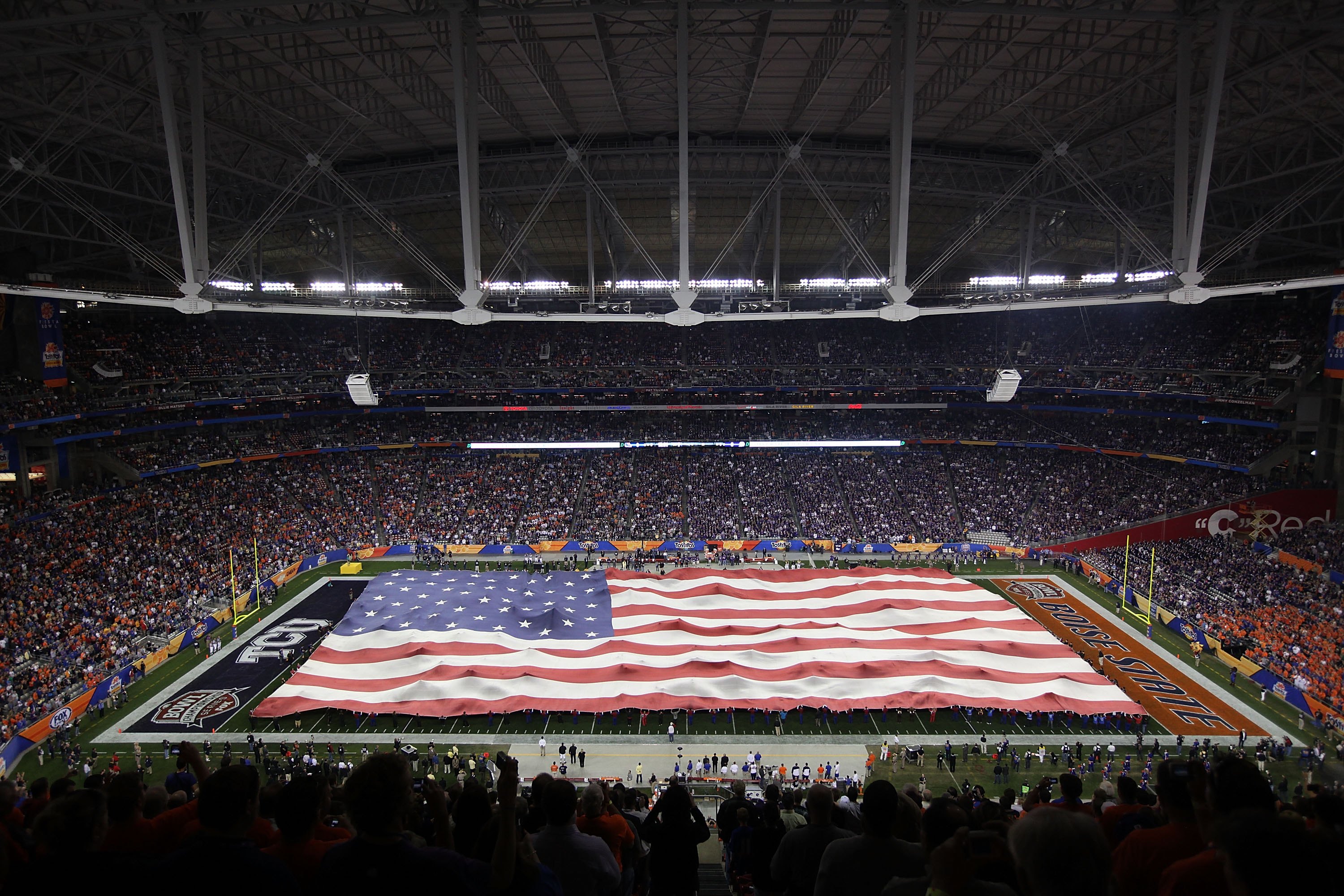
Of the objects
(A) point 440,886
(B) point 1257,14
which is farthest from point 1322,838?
(B) point 1257,14

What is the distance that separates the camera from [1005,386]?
38.4 metres

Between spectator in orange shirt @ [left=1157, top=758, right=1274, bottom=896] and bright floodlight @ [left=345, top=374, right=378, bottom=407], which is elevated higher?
bright floodlight @ [left=345, top=374, right=378, bottom=407]

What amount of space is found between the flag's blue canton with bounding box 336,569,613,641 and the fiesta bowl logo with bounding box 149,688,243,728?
387 centimetres

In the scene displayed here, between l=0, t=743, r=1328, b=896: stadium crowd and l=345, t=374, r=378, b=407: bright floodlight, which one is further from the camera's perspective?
l=345, t=374, r=378, b=407: bright floodlight

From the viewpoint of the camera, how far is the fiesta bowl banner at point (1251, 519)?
1346 inches

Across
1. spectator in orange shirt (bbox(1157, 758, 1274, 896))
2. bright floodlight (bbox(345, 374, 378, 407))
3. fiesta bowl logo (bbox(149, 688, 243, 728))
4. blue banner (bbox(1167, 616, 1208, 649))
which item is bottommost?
fiesta bowl logo (bbox(149, 688, 243, 728))

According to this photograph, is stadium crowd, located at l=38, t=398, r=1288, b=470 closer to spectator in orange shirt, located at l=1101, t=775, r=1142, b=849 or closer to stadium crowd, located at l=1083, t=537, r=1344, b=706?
stadium crowd, located at l=1083, t=537, r=1344, b=706

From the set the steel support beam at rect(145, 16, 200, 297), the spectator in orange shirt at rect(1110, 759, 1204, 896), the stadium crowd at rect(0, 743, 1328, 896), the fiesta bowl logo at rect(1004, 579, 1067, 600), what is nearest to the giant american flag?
the fiesta bowl logo at rect(1004, 579, 1067, 600)

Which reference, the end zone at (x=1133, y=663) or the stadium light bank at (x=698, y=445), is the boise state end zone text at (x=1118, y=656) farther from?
the stadium light bank at (x=698, y=445)

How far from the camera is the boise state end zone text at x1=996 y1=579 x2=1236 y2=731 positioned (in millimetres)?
23266

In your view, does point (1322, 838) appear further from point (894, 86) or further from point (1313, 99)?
point (1313, 99)

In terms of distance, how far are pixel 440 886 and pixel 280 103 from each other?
3251 cm

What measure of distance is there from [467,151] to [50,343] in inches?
1071

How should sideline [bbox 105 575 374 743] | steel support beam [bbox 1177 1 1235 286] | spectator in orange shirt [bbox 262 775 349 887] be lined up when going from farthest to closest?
sideline [bbox 105 575 374 743] → steel support beam [bbox 1177 1 1235 286] → spectator in orange shirt [bbox 262 775 349 887]
